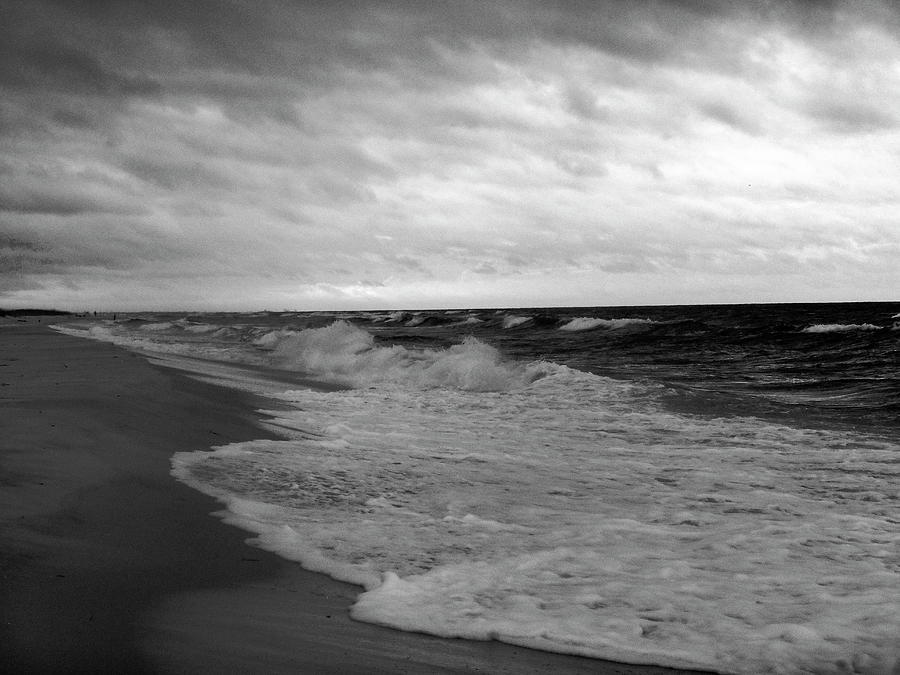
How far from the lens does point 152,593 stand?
131 inches

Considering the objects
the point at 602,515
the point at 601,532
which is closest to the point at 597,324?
the point at 602,515

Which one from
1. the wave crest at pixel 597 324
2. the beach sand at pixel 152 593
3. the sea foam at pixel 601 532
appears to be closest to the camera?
the beach sand at pixel 152 593

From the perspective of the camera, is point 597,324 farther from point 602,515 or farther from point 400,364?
point 602,515

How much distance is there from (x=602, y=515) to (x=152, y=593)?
132 inches

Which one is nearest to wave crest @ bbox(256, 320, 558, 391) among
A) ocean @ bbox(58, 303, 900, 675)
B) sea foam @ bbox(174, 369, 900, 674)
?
ocean @ bbox(58, 303, 900, 675)

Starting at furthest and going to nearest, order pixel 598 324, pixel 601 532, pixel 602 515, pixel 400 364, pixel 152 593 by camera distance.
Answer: pixel 598 324 < pixel 400 364 < pixel 602 515 < pixel 601 532 < pixel 152 593

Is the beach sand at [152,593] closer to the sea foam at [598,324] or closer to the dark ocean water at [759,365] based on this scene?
the dark ocean water at [759,365]

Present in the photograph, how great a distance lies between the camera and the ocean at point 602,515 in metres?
3.36

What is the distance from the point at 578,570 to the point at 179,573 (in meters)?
2.26

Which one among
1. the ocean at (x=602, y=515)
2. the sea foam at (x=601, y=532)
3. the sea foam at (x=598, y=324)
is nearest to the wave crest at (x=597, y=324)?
the sea foam at (x=598, y=324)

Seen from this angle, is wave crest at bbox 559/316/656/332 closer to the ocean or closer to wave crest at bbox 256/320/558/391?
wave crest at bbox 256/320/558/391

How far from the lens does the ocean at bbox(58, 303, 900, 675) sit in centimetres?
336

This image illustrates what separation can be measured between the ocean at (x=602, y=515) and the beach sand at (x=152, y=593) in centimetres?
20

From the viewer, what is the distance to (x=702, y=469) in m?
7.28
